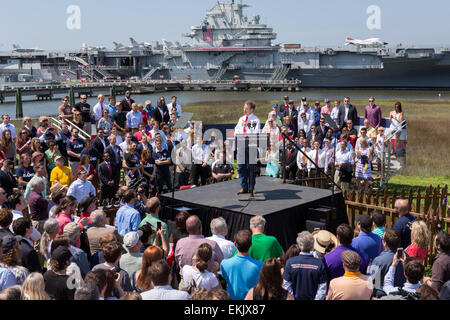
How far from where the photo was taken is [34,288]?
3.97 m

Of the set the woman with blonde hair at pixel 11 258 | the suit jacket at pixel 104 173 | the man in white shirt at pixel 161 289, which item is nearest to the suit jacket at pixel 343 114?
the suit jacket at pixel 104 173

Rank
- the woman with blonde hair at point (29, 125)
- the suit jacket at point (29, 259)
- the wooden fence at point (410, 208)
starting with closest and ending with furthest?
the suit jacket at point (29, 259), the wooden fence at point (410, 208), the woman with blonde hair at point (29, 125)

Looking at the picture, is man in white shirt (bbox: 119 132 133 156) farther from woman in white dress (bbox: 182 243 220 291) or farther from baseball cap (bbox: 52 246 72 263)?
woman in white dress (bbox: 182 243 220 291)

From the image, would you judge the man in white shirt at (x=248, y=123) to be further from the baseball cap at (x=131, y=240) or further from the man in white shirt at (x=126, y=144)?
the man in white shirt at (x=126, y=144)

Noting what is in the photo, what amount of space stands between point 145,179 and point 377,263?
6.71m

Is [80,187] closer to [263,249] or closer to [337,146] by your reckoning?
[263,249]

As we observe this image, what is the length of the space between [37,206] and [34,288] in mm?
3753

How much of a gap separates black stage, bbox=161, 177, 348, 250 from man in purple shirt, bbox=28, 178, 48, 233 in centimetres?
220

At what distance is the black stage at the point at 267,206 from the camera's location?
777 centimetres

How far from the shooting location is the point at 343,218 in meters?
9.03

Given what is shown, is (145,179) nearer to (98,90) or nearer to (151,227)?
(151,227)

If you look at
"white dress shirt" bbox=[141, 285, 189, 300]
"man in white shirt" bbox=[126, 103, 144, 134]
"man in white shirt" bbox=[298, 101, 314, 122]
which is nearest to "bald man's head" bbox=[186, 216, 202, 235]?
"white dress shirt" bbox=[141, 285, 189, 300]

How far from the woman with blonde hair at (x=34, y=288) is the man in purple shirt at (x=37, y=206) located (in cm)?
354

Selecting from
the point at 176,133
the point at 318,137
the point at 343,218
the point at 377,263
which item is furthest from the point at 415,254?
the point at 176,133
